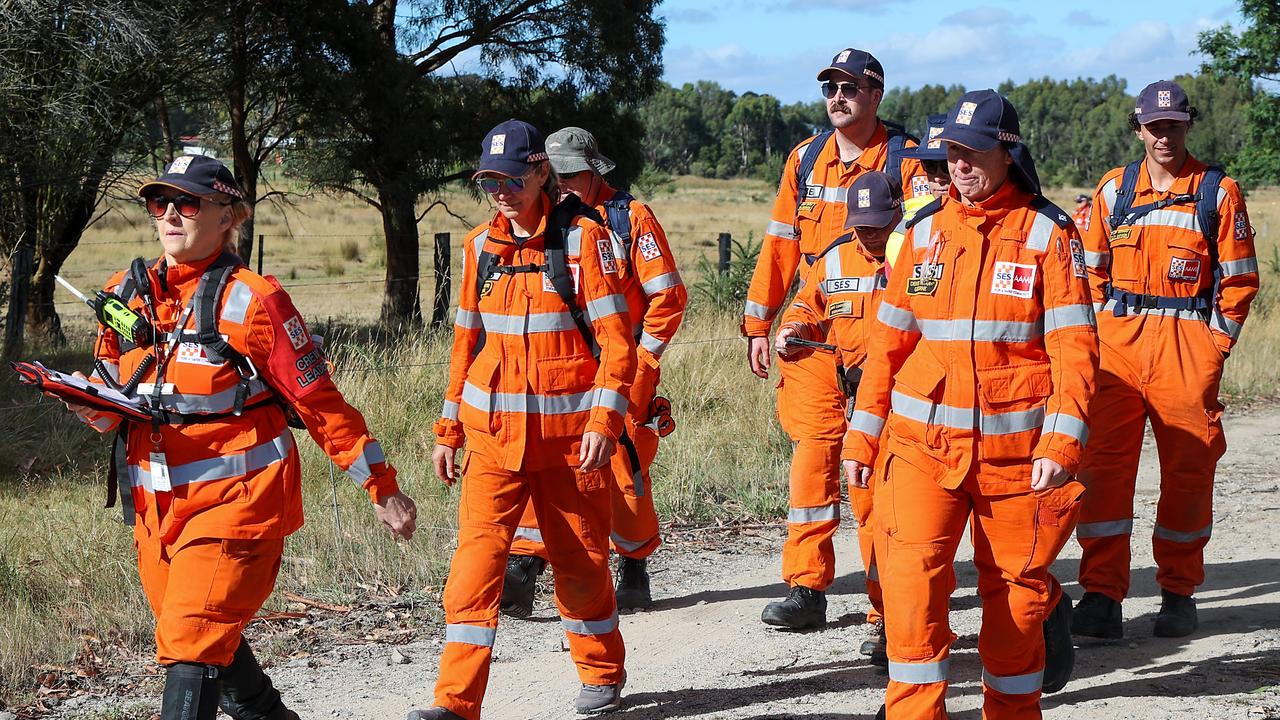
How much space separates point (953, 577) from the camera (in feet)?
13.4

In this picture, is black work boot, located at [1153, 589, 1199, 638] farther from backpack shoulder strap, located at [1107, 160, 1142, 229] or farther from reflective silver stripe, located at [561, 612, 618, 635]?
reflective silver stripe, located at [561, 612, 618, 635]

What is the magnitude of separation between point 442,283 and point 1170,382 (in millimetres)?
7832

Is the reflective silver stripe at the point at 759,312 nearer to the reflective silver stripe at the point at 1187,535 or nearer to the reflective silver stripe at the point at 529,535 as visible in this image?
the reflective silver stripe at the point at 529,535

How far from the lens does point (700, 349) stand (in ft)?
38.6

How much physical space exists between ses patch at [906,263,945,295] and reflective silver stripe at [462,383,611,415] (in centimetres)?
109

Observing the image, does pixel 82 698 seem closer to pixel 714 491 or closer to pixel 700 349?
pixel 714 491

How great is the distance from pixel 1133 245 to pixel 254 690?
174 inches

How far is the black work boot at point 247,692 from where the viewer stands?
4.11 meters

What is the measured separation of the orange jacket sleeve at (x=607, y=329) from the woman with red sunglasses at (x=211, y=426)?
939 mm

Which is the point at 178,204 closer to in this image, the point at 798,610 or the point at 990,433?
the point at 990,433

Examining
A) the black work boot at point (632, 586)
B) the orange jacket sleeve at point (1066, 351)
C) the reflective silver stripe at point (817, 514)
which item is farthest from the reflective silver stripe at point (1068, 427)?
the black work boot at point (632, 586)

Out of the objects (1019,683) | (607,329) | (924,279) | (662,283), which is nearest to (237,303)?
(607,329)

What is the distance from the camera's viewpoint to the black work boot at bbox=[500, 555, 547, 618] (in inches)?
246

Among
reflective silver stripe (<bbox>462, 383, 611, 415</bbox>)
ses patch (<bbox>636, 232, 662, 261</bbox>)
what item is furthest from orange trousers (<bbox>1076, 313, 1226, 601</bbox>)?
reflective silver stripe (<bbox>462, 383, 611, 415</bbox>)
